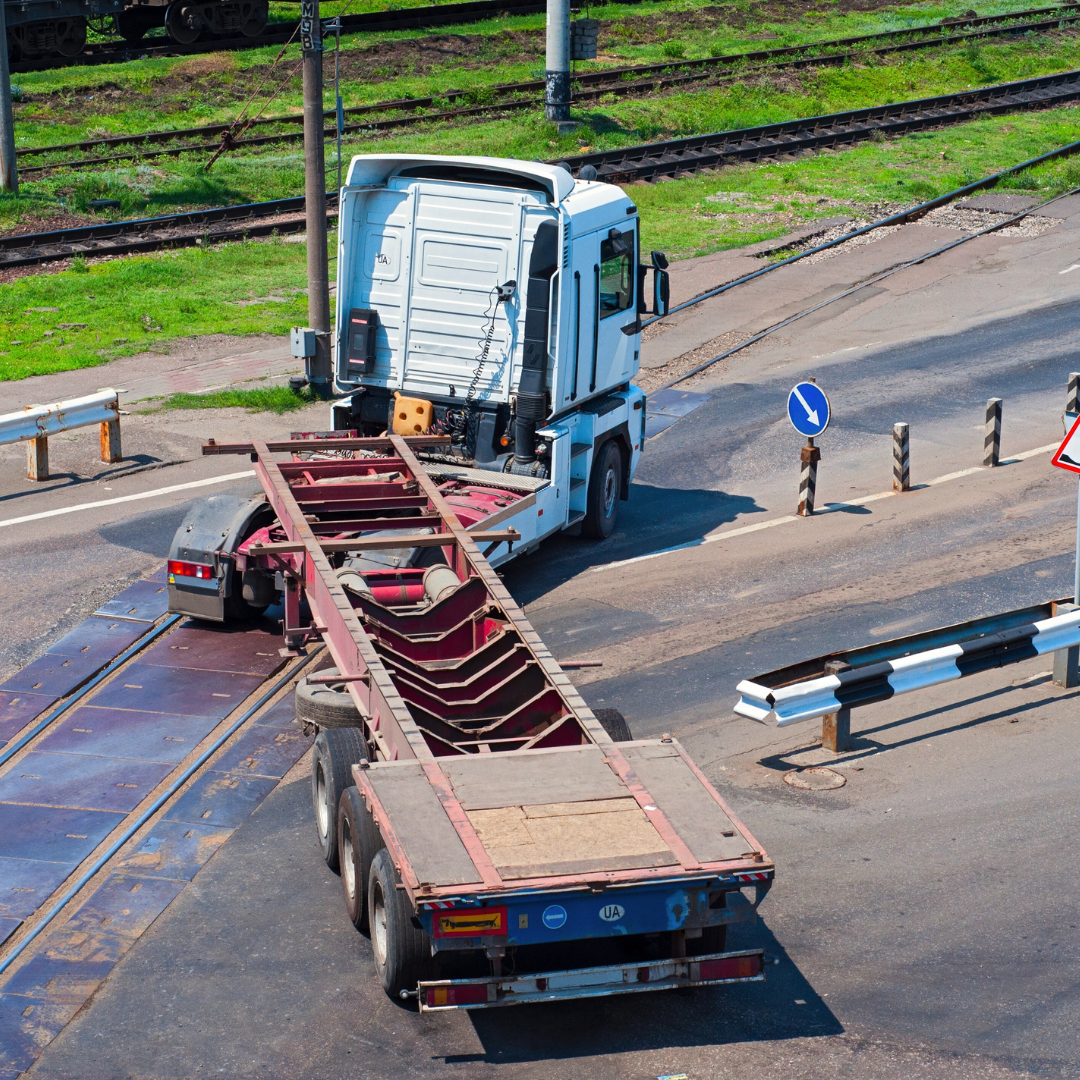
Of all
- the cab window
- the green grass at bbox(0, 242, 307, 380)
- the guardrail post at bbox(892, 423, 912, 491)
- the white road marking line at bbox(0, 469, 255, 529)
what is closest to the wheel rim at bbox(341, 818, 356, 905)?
the cab window

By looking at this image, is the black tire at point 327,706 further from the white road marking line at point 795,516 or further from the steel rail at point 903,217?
the steel rail at point 903,217

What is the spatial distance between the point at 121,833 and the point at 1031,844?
566cm

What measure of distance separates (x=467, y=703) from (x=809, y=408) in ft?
24.4

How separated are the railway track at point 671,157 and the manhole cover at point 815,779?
1756 centimetres

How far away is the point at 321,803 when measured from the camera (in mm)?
9070

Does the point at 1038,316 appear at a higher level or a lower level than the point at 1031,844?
higher

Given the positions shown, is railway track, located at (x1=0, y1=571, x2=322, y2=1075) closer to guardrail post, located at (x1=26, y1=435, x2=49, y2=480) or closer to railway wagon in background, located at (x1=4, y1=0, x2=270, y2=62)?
guardrail post, located at (x1=26, y1=435, x2=49, y2=480)

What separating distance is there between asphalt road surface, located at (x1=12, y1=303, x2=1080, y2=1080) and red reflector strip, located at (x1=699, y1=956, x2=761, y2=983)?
356mm

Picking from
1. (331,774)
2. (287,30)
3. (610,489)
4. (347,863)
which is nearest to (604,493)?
(610,489)

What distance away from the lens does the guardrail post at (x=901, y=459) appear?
53.3ft

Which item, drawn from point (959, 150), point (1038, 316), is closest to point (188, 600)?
point (1038, 316)

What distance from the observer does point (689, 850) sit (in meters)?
7.23

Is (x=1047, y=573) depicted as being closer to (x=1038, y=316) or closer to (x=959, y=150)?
(x=1038, y=316)

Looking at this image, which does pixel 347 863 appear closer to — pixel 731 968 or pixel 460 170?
pixel 731 968
